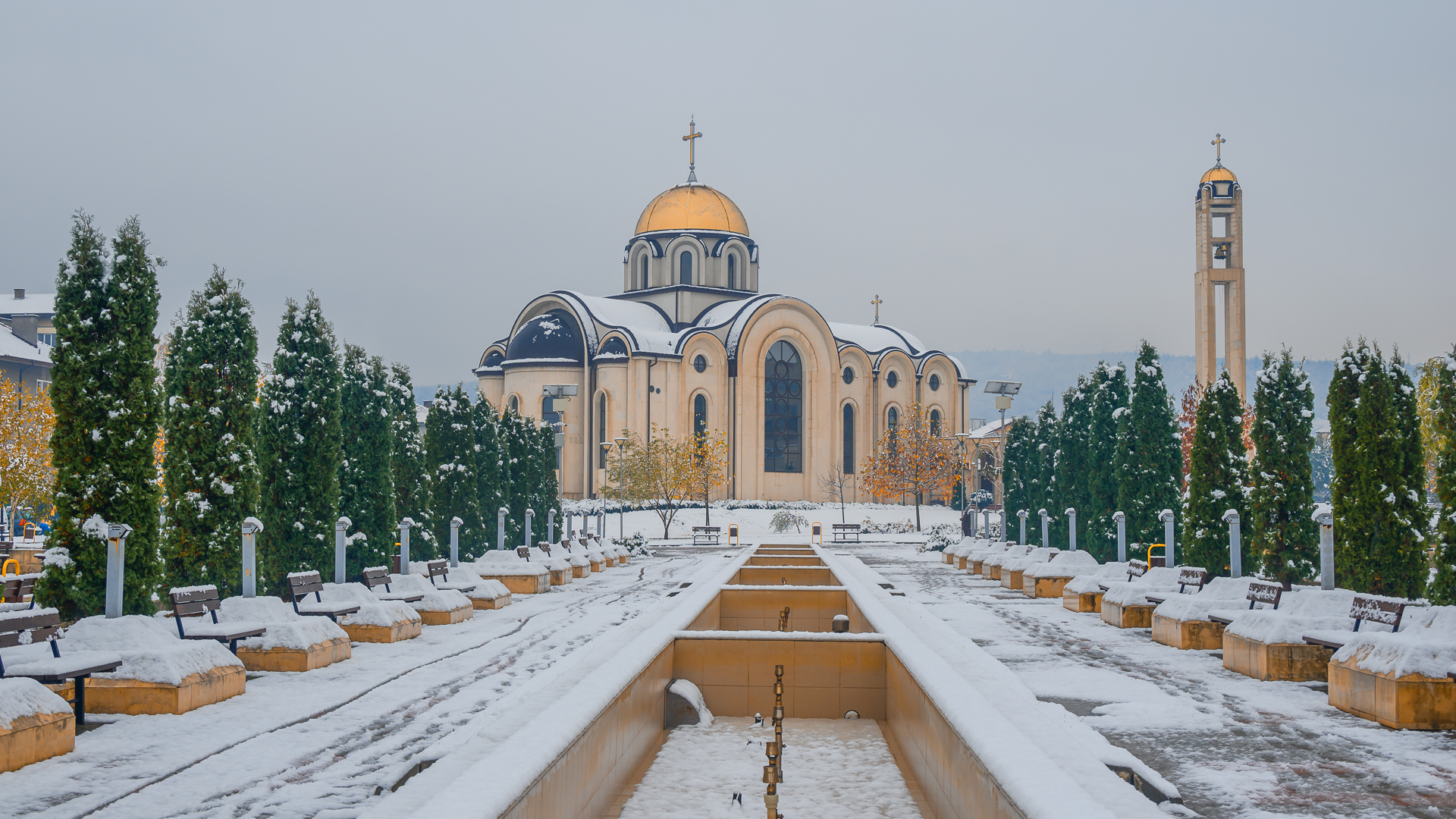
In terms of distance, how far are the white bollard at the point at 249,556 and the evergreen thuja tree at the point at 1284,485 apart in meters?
13.4

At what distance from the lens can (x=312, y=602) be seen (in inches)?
518

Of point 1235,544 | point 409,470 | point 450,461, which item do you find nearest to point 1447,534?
point 1235,544

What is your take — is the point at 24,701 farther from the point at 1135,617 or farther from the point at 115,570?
the point at 1135,617

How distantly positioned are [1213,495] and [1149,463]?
3.37m

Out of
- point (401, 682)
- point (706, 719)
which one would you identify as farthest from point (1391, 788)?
point (401, 682)

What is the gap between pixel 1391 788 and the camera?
695 cm

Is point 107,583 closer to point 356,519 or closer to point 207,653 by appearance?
point 207,653

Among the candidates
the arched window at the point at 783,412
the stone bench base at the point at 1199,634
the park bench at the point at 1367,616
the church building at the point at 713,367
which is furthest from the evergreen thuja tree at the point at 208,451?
the arched window at the point at 783,412

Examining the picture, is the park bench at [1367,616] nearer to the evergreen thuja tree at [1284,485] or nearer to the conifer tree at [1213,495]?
the evergreen thuja tree at [1284,485]

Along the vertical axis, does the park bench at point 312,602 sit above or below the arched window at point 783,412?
below

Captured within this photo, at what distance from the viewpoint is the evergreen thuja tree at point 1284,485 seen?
53.7 ft

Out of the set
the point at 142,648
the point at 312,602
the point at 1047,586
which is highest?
the point at 142,648

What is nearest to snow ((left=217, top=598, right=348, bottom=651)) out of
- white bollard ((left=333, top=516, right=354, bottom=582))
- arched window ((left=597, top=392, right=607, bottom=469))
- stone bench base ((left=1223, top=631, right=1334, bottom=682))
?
white bollard ((left=333, top=516, right=354, bottom=582))

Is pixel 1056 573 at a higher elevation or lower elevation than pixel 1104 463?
lower
